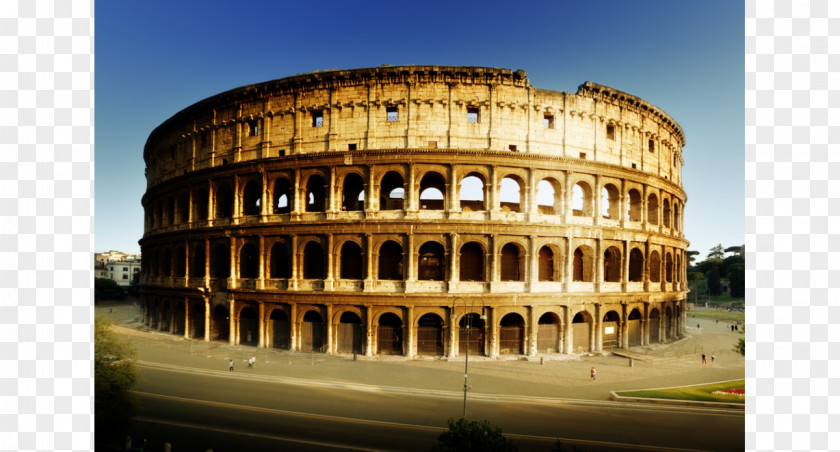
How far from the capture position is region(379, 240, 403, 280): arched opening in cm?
2611

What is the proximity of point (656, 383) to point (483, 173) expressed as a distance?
15161mm

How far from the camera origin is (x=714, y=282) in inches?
2923

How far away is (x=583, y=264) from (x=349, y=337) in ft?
55.7

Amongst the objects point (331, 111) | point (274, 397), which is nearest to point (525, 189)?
point (331, 111)

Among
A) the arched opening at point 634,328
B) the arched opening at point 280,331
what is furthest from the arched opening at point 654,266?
the arched opening at point 280,331

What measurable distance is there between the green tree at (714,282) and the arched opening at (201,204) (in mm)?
85755

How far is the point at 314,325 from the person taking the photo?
25781 millimetres

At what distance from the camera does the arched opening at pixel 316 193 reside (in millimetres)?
28156

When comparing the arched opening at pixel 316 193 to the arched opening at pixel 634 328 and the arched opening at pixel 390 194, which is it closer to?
the arched opening at pixel 390 194

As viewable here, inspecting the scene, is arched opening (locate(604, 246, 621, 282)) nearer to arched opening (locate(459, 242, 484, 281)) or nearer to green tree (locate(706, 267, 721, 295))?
arched opening (locate(459, 242, 484, 281))

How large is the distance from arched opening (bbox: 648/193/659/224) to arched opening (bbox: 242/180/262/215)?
30641 mm

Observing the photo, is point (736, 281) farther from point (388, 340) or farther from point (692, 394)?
point (388, 340)

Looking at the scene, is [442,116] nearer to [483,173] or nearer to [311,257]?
[483,173]

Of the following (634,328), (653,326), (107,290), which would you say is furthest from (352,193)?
(107,290)
